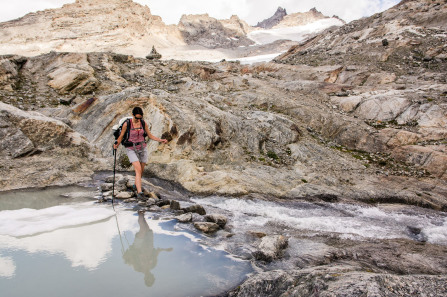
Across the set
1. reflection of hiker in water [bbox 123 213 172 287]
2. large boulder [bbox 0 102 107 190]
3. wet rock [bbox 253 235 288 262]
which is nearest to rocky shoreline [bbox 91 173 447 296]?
wet rock [bbox 253 235 288 262]

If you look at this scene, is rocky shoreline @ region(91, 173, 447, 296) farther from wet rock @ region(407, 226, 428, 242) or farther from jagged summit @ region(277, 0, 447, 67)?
jagged summit @ region(277, 0, 447, 67)

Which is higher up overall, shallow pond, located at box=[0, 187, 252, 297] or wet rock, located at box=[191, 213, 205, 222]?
shallow pond, located at box=[0, 187, 252, 297]

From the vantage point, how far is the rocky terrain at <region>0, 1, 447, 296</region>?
18.0 ft

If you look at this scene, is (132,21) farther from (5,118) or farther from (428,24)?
(5,118)

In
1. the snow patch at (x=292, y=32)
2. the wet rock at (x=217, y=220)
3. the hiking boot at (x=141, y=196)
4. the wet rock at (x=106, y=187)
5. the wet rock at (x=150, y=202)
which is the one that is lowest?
the wet rock at (x=217, y=220)

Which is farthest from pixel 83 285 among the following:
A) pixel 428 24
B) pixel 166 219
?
pixel 428 24

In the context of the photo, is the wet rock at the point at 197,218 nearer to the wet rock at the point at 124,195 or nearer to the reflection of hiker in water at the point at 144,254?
the reflection of hiker in water at the point at 144,254

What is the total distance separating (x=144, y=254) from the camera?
5199 mm

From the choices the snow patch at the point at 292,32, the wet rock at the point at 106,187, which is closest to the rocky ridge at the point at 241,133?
the wet rock at the point at 106,187

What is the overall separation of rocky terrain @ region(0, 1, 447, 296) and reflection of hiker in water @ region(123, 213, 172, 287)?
1569mm

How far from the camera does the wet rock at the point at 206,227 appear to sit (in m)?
6.43

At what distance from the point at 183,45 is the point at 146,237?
455ft

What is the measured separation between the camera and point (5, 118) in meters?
11.0

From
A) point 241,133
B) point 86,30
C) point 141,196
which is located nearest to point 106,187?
point 141,196
